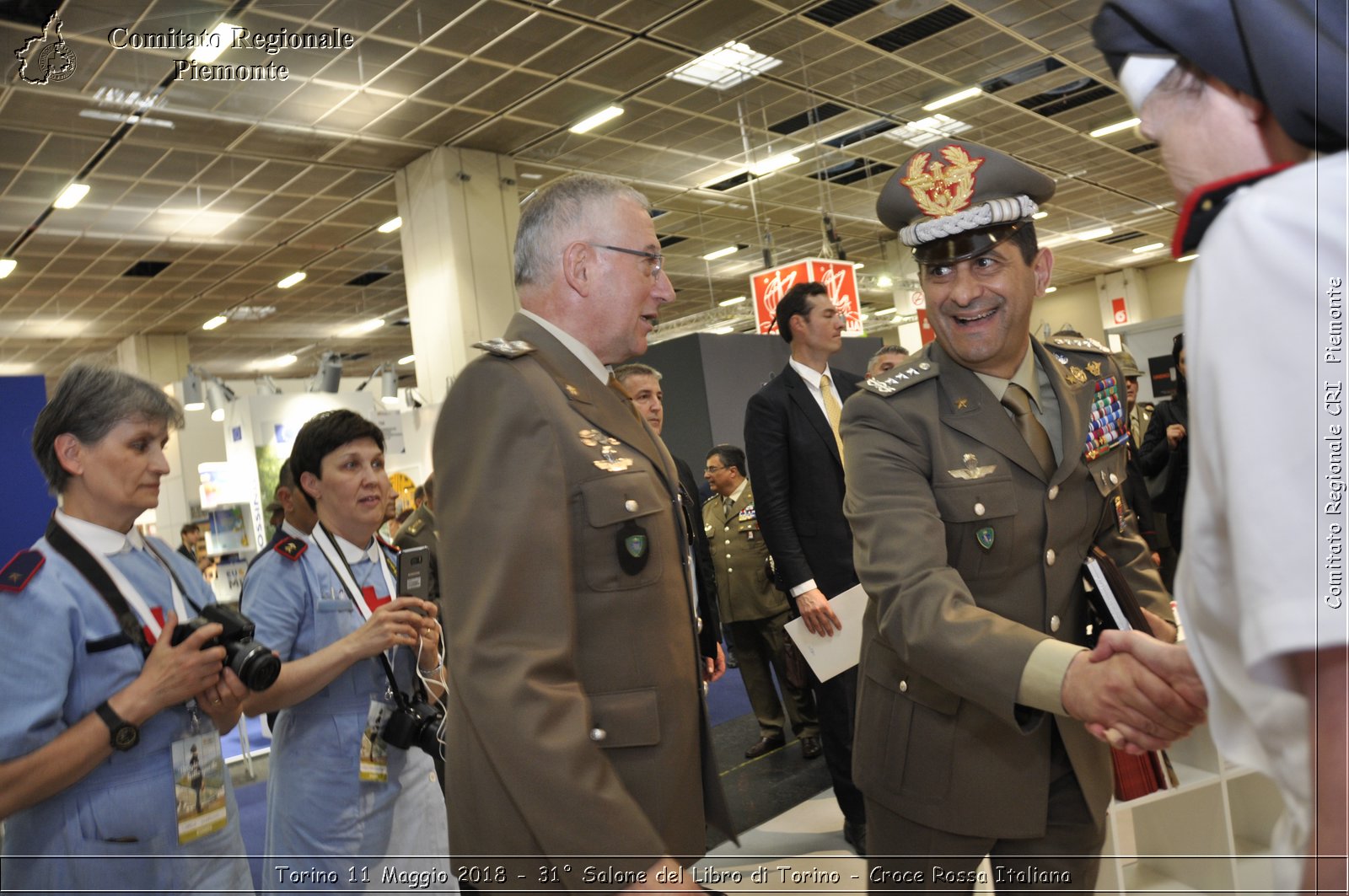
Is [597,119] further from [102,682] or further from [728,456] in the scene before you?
[102,682]

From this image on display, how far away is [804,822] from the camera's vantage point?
14.0 feet

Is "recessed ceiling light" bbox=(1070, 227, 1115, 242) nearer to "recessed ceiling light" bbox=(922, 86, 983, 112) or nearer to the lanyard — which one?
"recessed ceiling light" bbox=(922, 86, 983, 112)

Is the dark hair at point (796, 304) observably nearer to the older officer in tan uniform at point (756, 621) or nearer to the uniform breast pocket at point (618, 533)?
the older officer in tan uniform at point (756, 621)

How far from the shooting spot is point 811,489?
12.8 ft

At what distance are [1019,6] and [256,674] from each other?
8.79 meters

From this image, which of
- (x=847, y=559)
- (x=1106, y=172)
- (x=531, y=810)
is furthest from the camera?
(x=1106, y=172)

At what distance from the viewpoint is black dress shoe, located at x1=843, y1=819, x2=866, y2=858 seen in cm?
372

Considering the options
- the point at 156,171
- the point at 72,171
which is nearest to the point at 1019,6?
the point at 156,171

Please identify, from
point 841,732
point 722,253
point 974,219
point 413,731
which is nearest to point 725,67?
point 841,732

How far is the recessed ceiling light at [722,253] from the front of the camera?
15.9 m

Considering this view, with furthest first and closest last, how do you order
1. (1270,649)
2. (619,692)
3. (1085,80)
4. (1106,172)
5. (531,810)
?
(1106,172) < (1085,80) < (619,692) < (531,810) < (1270,649)

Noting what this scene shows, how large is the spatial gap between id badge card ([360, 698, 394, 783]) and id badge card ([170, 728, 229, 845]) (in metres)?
0.37

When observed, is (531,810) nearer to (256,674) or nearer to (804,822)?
(256,674)

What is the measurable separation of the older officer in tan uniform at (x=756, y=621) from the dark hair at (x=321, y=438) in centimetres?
288
